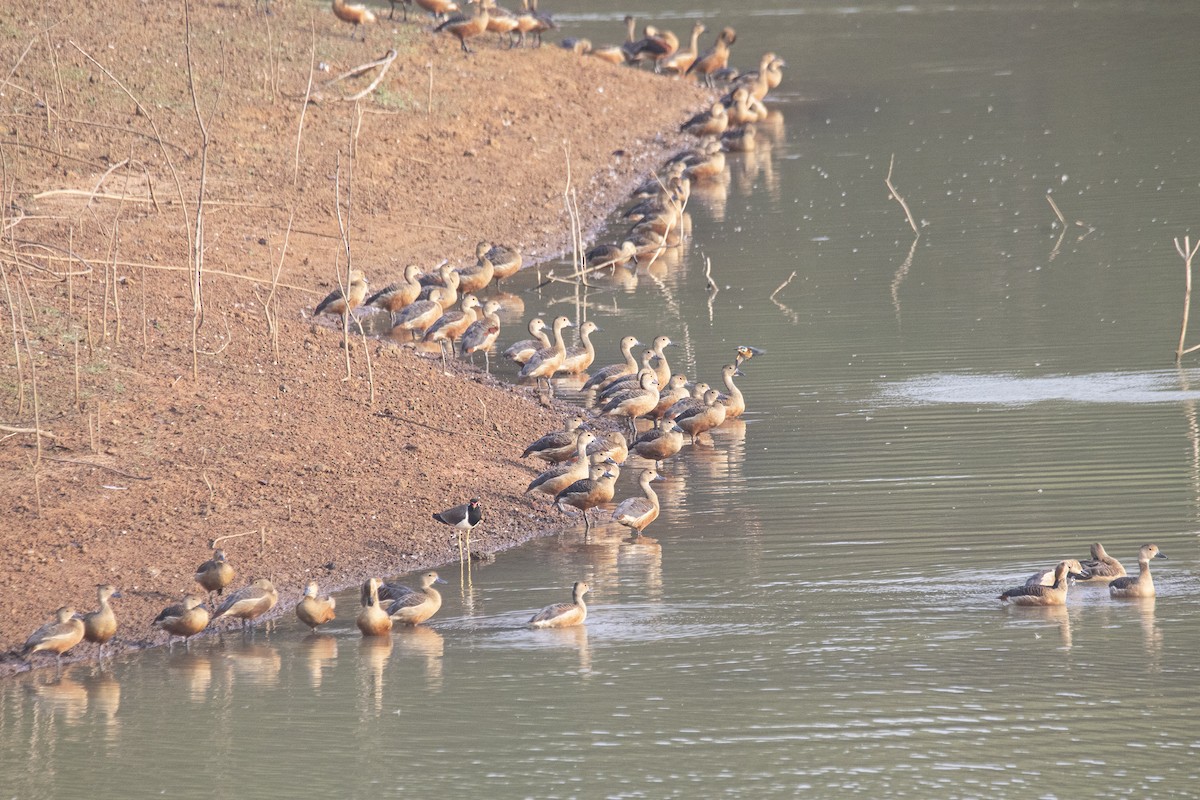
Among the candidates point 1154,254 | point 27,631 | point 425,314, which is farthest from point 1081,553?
point 1154,254

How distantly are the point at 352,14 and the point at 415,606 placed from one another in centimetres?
2398

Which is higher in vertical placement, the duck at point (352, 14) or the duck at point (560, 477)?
the duck at point (352, 14)

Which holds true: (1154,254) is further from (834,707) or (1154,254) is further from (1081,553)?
(834,707)

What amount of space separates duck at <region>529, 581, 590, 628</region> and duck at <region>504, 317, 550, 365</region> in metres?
7.84

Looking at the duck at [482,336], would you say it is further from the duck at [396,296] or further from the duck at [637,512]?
the duck at [637,512]

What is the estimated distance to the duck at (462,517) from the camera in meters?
12.8

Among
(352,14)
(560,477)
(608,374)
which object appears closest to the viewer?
(560,477)

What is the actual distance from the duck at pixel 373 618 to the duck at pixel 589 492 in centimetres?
265

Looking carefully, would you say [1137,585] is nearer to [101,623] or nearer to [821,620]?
[821,620]

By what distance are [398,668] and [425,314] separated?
9613 millimetres

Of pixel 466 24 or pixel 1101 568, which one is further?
pixel 466 24

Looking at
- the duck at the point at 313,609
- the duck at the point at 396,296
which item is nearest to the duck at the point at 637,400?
the duck at the point at 396,296

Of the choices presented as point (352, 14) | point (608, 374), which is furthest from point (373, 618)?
point (352, 14)

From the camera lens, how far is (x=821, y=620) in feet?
36.4
